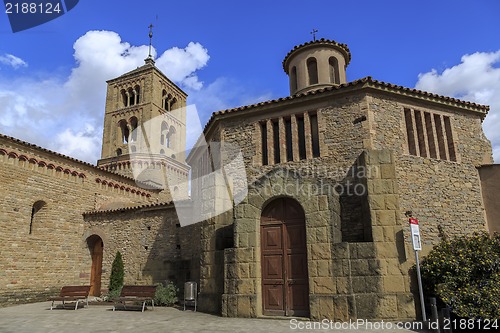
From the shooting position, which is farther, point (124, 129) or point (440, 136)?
point (124, 129)

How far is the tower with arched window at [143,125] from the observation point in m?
29.9

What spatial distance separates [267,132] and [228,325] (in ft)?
21.2

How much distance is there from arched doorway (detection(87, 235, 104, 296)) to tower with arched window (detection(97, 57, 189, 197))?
10507 millimetres

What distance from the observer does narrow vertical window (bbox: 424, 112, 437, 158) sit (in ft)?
39.4

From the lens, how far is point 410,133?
11.9m

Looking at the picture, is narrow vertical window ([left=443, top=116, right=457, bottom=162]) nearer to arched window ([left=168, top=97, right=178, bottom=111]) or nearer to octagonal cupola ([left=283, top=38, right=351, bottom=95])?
octagonal cupola ([left=283, top=38, right=351, bottom=95])

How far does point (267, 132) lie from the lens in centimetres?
1241

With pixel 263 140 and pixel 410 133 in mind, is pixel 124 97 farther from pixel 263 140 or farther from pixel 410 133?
pixel 410 133

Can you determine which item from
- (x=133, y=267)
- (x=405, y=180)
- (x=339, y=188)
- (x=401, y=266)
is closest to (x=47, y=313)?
(x=133, y=267)

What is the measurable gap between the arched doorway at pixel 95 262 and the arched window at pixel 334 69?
1395 cm

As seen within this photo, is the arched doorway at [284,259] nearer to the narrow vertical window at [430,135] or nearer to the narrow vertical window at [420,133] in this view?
the narrow vertical window at [420,133]

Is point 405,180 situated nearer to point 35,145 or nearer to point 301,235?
point 301,235

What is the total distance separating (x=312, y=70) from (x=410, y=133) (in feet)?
21.0

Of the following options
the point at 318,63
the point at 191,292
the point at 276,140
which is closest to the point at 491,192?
the point at 276,140
